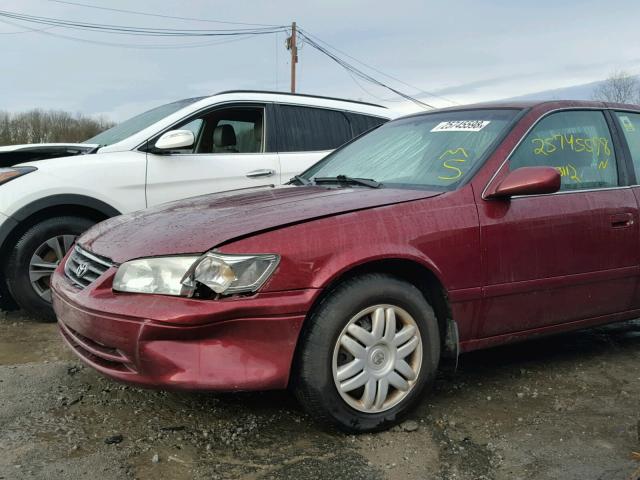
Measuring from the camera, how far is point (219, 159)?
5.23 metres

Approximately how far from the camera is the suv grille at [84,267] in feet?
9.39

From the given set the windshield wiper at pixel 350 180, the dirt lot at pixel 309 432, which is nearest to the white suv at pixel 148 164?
the dirt lot at pixel 309 432

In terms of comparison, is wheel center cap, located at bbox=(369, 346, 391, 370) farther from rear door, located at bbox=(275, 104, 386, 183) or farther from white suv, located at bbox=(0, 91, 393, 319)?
rear door, located at bbox=(275, 104, 386, 183)

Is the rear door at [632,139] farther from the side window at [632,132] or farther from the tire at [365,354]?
the tire at [365,354]

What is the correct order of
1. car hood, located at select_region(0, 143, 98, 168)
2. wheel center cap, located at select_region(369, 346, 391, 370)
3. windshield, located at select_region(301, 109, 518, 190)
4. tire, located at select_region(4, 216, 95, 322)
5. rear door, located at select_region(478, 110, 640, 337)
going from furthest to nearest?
car hood, located at select_region(0, 143, 98, 168)
tire, located at select_region(4, 216, 95, 322)
windshield, located at select_region(301, 109, 518, 190)
rear door, located at select_region(478, 110, 640, 337)
wheel center cap, located at select_region(369, 346, 391, 370)

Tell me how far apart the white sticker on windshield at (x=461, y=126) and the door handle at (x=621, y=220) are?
0.90 metres

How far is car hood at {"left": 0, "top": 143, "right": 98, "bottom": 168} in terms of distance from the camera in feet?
17.0

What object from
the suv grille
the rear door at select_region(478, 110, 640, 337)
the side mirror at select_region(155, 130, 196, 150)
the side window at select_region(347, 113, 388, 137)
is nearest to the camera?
the suv grille

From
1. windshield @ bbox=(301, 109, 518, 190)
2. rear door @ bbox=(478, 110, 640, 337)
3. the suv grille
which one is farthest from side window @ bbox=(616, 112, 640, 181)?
the suv grille

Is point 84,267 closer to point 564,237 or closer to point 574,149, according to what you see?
point 564,237

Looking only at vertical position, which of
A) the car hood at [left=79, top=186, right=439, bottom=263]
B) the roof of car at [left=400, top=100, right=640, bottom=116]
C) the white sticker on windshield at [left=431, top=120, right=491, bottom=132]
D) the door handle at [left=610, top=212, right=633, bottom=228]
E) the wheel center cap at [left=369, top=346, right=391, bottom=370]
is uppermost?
the roof of car at [left=400, top=100, right=640, bottom=116]

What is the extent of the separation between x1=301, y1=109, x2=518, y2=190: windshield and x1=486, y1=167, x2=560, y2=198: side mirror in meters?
0.22

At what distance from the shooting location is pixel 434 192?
3.07 meters

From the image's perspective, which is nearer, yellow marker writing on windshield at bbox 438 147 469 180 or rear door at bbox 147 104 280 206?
yellow marker writing on windshield at bbox 438 147 469 180
